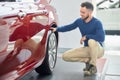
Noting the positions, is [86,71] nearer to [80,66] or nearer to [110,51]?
[80,66]

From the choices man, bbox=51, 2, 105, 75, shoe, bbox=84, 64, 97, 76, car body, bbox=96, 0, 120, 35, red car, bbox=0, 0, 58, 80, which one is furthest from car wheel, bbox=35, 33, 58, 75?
car body, bbox=96, 0, 120, 35

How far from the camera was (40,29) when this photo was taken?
3.72 metres

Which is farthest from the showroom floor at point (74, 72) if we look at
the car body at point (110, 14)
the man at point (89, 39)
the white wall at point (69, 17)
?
the car body at point (110, 14)

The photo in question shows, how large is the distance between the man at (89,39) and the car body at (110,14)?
15.9ft

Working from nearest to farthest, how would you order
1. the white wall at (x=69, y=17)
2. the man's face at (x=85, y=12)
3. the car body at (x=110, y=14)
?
the man's face at (x=85, y=12) → the white wall at (x=69, y=17) → the car body at (x=110, y=14)

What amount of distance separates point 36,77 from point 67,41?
250cm

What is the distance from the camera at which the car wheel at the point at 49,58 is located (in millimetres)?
4250

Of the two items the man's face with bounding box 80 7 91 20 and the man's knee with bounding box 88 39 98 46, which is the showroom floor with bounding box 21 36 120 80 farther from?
the man's face with bounding box 80 7 91 20

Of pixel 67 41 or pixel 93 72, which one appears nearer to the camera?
pixel 93 72

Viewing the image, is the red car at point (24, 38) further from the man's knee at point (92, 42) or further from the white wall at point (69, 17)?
the white wall at point (69, 17)

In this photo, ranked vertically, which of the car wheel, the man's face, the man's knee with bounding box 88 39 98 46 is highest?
the man's face

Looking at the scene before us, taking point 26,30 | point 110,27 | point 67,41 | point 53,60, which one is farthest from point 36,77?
point 110,27

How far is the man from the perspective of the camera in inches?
170

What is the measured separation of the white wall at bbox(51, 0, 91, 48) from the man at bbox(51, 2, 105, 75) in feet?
6.72
